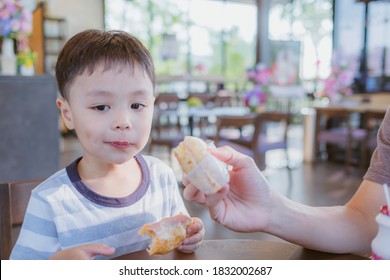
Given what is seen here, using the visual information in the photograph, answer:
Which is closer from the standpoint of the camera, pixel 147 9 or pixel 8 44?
pixel 8 44

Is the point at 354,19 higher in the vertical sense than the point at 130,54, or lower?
higher

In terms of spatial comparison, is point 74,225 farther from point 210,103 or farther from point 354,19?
point 354,19

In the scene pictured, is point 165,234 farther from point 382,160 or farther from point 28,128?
point 28,128

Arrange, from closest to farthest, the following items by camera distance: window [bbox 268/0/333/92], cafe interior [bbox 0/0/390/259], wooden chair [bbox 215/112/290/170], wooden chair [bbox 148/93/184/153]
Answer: cafe interior [bbox 0/0/390/259] < wooden chair [bbox 215/112/290/170] < wooden chair [bbox 148/93/184/153] < window [bbox 268/0/333/92]

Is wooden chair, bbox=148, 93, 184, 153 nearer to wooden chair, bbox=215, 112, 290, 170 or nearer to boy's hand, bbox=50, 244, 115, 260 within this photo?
wooden chair, bbox=215, 112, 290, 170

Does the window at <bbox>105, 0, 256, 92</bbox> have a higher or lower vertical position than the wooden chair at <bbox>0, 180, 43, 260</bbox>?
higher

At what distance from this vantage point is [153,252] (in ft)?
2.64

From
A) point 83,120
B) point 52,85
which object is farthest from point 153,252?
point 52,85

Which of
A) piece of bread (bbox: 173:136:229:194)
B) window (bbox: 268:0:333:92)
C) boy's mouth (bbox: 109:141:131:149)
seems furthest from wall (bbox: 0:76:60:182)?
window (bbox: 268:0:333:92)

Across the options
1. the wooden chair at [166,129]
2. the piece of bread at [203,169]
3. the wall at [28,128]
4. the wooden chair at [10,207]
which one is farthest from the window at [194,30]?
the piece of bread at [203,169]

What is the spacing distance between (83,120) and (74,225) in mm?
239

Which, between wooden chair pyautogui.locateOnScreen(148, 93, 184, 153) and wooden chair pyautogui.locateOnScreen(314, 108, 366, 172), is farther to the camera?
wooden chair pyautogui.locateOnScreen(314, 108, 366, 172)

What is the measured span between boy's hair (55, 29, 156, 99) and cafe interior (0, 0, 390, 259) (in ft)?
1.23

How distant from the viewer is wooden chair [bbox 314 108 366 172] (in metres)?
5.22
